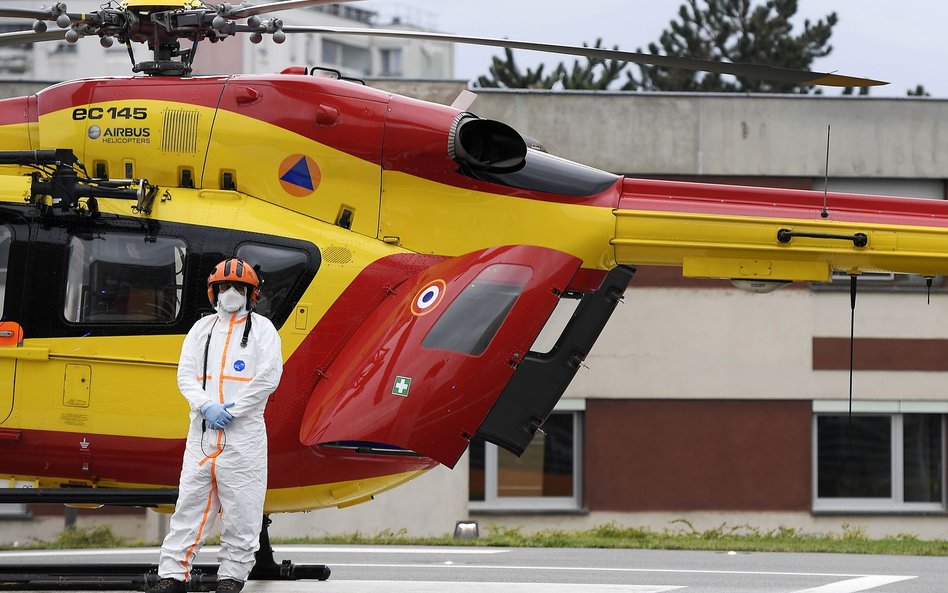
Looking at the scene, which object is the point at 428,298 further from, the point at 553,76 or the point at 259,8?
the point at 553,76

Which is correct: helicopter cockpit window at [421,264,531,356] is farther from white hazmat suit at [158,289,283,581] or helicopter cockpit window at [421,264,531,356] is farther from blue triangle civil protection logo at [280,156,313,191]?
blue triangle civil protection logo at [280,156,313,191]

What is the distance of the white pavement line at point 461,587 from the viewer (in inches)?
399

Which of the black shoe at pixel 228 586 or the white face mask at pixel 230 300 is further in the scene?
the white face mask at pixel 230 300

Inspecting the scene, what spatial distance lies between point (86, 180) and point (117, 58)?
7319 cm

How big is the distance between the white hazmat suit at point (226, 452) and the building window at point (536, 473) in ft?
42.5

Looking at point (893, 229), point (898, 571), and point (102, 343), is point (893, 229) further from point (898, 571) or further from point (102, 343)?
point (102, 343)

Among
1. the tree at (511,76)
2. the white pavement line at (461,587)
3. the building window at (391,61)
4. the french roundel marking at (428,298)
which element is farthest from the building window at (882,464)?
the building window at (391,61)

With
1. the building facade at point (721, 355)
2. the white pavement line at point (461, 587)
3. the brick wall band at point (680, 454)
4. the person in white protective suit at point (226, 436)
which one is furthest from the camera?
the brick wall band at point (680, 454)

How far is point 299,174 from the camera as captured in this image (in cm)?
967

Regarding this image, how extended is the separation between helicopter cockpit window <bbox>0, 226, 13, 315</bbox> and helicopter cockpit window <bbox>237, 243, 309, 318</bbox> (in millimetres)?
1641

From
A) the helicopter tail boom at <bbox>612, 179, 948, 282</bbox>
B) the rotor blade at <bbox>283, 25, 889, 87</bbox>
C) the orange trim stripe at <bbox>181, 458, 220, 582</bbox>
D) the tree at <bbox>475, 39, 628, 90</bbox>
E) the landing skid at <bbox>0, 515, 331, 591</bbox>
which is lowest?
the landing skid at <bbox>0, 515, 331, 591</bbox>

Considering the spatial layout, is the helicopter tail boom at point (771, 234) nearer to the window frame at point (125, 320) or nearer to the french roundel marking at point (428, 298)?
the french roundel marking at point (428, 298)

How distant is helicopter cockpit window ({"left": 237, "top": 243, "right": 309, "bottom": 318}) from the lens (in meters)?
9.49

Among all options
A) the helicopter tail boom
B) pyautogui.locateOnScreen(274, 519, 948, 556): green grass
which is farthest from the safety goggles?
pyautogui.locateOnScreen(274, 519, 948, 556): green grass
